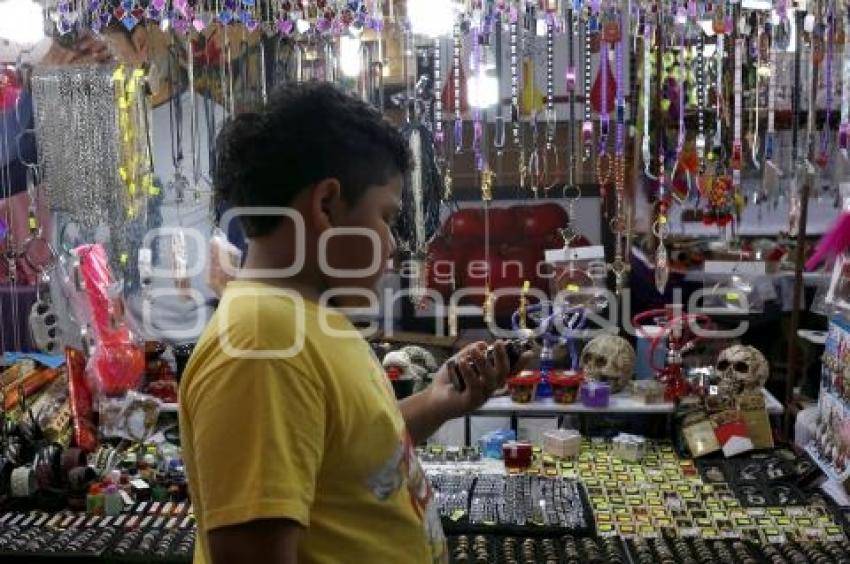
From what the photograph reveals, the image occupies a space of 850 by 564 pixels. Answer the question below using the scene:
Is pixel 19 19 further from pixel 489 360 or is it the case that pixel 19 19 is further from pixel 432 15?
pixel 489 360

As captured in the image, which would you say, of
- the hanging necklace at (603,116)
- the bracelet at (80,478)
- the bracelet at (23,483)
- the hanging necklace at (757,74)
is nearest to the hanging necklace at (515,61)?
the hanging necklace at (603,116)

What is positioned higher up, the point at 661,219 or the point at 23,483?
the point at 661,219

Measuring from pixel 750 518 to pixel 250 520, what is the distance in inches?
72.8

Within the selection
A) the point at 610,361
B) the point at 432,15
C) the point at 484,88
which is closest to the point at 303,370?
the point at 432,15

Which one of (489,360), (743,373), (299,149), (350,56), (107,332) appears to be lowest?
(743,373)

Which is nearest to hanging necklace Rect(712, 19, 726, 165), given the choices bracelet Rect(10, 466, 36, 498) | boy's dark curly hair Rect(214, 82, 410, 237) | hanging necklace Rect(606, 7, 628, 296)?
hanging necklace Rect(606, 7, 628, 296)

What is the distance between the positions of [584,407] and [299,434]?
2124 millimetres

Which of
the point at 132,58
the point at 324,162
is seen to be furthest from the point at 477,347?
the point at 132,58

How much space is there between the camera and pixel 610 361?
294cm

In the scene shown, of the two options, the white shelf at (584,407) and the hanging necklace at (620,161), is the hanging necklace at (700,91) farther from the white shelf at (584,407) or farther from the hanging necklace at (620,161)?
the white shelf at (584,407)

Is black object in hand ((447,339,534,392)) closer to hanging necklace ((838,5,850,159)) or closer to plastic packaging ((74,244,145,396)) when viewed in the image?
hanging necklace ((838,5,850,159))

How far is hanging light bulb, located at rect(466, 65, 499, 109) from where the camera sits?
2682 millimetres

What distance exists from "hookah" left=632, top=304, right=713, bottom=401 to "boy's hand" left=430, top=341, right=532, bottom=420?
5.39 feet

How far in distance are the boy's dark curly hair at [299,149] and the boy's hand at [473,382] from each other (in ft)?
1.52
